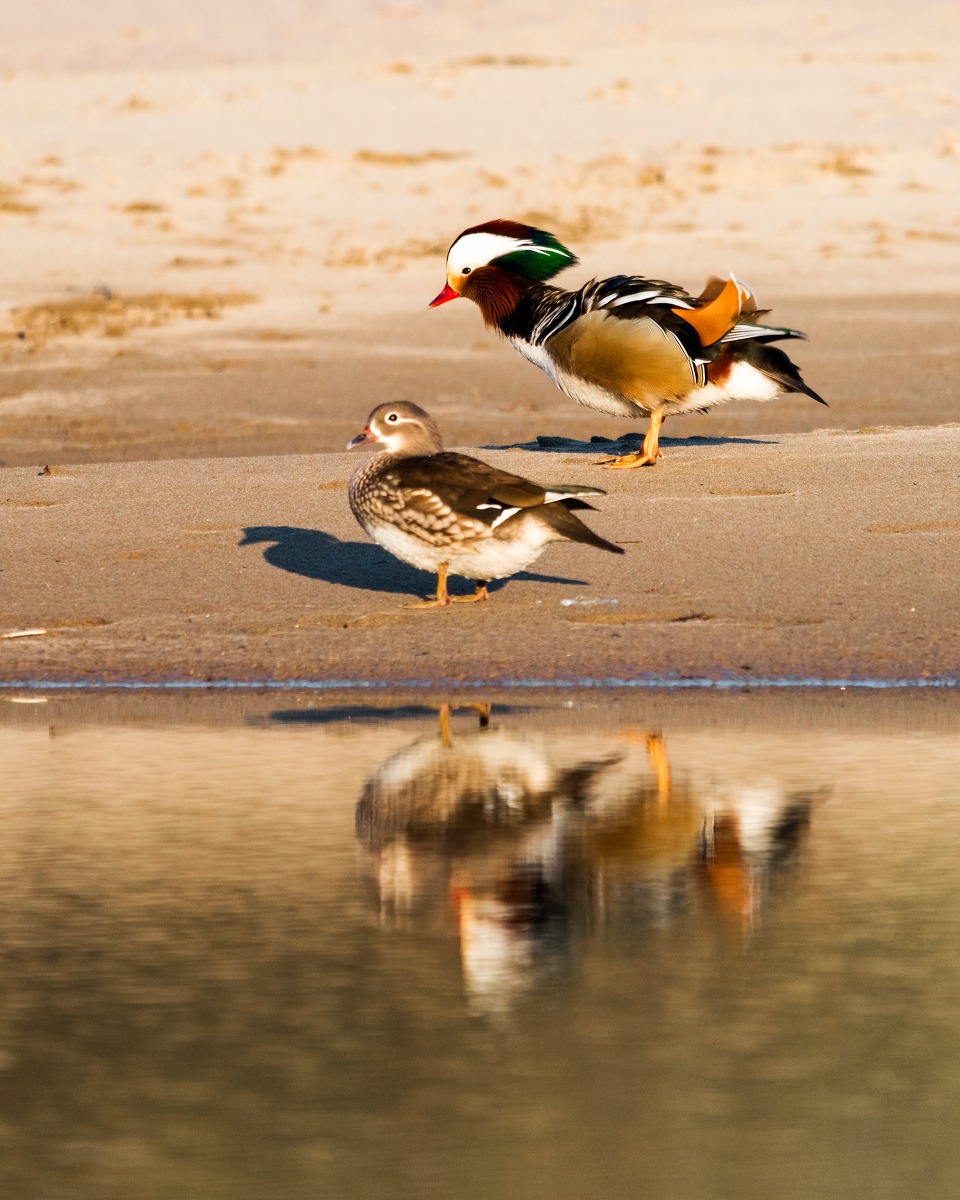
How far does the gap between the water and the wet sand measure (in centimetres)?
81

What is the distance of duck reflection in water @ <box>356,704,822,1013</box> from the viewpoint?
4.40 m

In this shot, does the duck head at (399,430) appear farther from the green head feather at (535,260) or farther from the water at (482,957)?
the green head feather at (535,260)

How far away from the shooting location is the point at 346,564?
8.90 metres

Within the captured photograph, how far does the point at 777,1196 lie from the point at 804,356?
14.2 meters

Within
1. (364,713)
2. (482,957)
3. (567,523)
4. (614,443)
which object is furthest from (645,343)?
(482,957)

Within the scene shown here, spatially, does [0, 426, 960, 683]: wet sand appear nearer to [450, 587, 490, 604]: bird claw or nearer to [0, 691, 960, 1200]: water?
[450, 587, 490, 604]: bird claw

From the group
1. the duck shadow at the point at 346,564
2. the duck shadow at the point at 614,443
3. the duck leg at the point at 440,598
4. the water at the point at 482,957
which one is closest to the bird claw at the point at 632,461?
the duck shadow at the point at 614,443

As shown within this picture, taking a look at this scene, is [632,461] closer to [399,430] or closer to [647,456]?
[647,456]

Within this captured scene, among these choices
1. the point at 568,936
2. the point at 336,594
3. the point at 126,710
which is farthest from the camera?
the point at 336,594

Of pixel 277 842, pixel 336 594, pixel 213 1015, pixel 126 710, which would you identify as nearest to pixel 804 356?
pixel 336 594

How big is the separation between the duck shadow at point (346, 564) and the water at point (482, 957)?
2.02 meters

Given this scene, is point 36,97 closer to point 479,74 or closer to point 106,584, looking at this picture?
point 479,74

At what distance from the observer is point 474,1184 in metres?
3.11

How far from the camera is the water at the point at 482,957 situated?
3.24m
